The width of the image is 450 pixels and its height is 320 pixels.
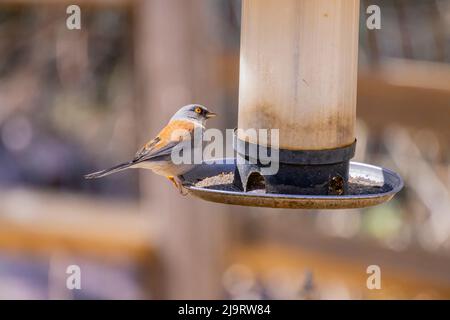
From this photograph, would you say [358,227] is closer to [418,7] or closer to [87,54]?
[418,7]

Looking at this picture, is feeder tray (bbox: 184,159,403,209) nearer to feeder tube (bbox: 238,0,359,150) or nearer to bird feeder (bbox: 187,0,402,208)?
bird feeder (bbox: 187,0,402,208)

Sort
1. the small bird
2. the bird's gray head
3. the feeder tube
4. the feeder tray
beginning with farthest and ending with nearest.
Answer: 1. the bird's gray head
2. the small bird
3. the feeder tube
4. the feeder tray

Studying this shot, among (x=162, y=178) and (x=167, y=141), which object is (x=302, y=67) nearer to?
(x=167, y=141)

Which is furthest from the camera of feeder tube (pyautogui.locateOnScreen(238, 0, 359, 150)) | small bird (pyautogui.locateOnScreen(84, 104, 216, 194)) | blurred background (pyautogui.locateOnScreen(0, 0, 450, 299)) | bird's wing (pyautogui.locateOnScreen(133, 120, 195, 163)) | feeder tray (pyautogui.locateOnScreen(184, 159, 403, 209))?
blurred background (pyautogui.locateOnScreen(0, 0, 450, 299))

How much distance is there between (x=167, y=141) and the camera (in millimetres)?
3975

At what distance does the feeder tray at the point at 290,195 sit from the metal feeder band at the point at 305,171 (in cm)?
8

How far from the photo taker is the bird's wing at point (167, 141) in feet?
12.7

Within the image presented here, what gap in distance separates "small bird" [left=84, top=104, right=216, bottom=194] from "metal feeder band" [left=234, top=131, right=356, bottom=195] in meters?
0.36

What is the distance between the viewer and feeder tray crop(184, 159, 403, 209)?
120 inches

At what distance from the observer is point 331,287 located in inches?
274

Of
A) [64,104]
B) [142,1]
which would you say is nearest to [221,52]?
[142,1]

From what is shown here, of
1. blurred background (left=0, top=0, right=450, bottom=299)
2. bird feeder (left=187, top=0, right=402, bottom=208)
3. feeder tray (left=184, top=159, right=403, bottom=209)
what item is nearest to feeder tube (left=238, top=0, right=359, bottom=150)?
bird feeder (left=187, top=0, right=402, bottom=208)

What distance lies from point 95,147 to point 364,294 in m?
2.49

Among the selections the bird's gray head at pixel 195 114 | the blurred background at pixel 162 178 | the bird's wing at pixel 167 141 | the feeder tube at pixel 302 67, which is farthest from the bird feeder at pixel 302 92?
the blurred background at pixel 162 178
